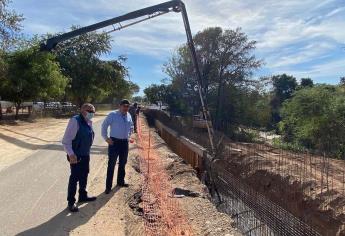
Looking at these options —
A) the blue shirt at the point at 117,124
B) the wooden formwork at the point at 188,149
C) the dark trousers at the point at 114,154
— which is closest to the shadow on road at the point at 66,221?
the dark trousers at the point at 114,154

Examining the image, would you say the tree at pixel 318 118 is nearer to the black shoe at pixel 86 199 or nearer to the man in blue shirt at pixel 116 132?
the man in blue shirt at pixel 116 132

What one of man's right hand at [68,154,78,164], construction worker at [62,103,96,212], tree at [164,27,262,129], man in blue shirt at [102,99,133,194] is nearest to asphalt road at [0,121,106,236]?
construction worker at [62,103,96,212]

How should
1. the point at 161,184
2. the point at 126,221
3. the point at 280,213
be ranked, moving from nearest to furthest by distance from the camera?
the point at 126,221, the point at 280,213, the point at 161,184

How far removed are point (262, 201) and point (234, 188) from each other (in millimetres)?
1784

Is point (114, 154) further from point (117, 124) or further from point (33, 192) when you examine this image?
point (33, 192)

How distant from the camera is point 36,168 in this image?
11.5 meters

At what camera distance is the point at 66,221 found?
6.65m

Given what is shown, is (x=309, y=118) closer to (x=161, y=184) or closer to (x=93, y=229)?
(x=161, y=184)

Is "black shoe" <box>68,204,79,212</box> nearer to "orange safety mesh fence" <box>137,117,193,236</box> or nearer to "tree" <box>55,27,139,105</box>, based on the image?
"orange safety mesh fence" <box>137,117,193,236</box>

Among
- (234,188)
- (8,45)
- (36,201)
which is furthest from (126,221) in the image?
(8,45)

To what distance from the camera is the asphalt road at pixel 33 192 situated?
260 inches

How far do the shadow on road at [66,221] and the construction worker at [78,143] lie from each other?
19 centimetres

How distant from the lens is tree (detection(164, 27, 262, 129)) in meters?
40.8

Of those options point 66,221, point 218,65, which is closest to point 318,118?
point 218,65
